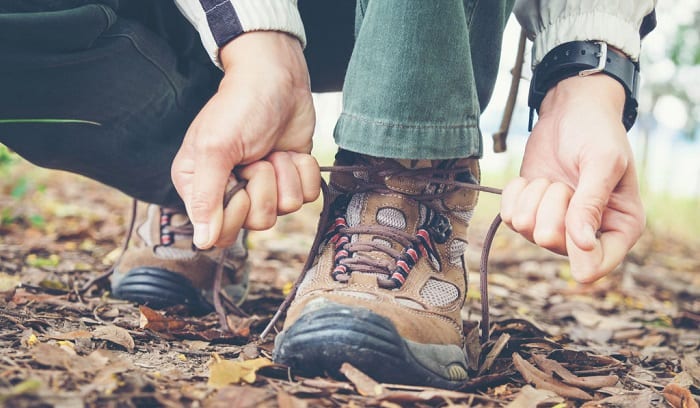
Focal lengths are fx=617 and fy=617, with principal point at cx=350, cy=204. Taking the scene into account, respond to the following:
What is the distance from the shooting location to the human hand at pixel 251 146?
0.94 meters

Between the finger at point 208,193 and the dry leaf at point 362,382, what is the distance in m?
0.28

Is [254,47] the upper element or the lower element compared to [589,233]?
upper

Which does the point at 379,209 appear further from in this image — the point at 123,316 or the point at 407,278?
the point at 123,316

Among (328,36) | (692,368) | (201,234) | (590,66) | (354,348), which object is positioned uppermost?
(328,36)

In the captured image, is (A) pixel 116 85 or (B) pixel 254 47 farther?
(A) pixel 116 85

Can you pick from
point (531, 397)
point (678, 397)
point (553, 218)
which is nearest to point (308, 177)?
point (553, 218)

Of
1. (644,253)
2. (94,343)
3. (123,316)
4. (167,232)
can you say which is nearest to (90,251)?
(167,232)

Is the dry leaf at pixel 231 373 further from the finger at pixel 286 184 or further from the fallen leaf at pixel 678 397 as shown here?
the fallen leaf at pixel 678 397

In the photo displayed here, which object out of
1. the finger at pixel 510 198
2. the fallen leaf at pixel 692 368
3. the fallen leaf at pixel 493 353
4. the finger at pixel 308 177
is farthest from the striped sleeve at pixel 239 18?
the fallen leaf at pixel 692 368

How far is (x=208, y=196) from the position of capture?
36.4 inches

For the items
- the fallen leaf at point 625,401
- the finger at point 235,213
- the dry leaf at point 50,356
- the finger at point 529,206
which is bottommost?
the fallen leaf at point 625,401

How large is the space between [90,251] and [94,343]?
1327mm

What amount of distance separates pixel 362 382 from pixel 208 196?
14.1 inches

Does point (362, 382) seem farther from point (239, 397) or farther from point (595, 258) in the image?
point (595, 258)
